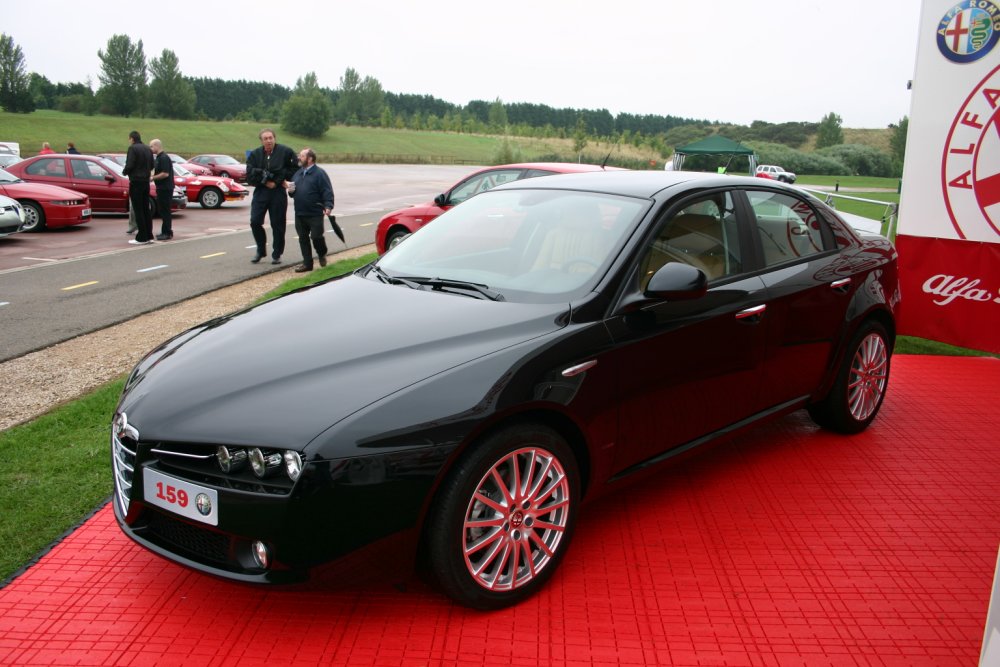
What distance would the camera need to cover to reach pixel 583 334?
320 centimetres

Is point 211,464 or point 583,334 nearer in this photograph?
point 211,464

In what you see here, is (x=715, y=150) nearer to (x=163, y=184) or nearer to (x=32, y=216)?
(x=163, y=184)

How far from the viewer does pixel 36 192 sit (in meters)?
16.1

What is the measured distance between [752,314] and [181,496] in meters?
2.74

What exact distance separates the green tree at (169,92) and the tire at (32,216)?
107 metres

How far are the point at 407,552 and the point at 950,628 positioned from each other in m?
2.11

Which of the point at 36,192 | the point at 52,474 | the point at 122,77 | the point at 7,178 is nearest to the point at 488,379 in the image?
the point at 52,474

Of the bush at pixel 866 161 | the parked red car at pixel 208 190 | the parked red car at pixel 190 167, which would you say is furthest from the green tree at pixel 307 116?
the parked red car at pixel 208 190

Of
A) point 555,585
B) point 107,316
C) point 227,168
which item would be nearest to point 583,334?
point 555,585

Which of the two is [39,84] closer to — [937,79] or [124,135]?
[124,135]

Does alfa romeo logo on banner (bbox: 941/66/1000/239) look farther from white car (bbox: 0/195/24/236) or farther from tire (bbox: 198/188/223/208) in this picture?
tire (bbox: 198/188/223/208)

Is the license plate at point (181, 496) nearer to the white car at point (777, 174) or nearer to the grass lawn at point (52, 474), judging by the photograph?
the grass lawn at point (52, 474)

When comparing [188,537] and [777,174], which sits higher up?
[777,174]

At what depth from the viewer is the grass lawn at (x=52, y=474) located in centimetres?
362
